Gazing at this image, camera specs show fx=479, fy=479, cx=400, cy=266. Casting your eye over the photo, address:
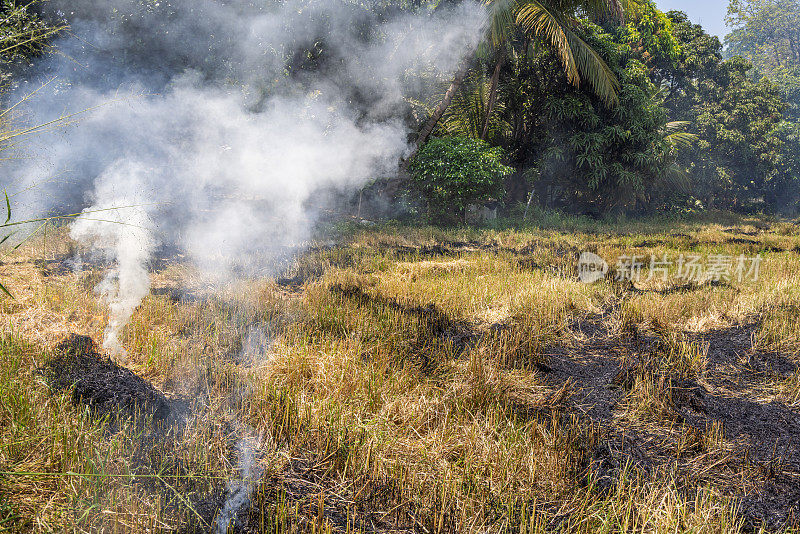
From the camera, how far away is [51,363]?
304 centimetres

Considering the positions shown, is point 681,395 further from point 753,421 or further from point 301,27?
point 301,27

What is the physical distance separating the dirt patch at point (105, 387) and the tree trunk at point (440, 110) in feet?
30.8

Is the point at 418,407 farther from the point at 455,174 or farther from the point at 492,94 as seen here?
the point at 492,94

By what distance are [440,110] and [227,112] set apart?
15.9 feet

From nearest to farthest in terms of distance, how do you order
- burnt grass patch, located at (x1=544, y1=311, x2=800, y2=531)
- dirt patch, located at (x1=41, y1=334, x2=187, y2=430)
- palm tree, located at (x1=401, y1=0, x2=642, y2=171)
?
1. burnt grass patch, located at (x1=544, y1=311, x2=800, y2=531)
2. dirt patch, located at (x1=41, y1=334, x2=187, y2=430)
3. palm tree, located at (x1=401, y1=0, x2=642, y2=171)

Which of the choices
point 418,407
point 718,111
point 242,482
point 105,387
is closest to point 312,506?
point 242,482

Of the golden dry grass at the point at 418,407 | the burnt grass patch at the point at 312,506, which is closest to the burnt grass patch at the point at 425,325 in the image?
the golden dry grass at the point at 418,407

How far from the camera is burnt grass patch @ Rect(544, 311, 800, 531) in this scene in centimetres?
237

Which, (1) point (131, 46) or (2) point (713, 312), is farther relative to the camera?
(1) point (131, 46)

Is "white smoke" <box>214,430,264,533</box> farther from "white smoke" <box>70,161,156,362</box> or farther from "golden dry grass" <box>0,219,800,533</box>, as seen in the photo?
"white smoke" <box>70,161,156,362</box>


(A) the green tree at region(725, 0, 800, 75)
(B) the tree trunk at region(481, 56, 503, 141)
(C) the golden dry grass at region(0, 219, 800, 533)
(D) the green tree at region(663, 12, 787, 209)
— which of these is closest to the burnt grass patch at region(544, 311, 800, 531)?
(C) the golden dry grass at region(0, 219, 800, 533)

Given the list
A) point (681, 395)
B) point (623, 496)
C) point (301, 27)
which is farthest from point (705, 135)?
point (623, 496)

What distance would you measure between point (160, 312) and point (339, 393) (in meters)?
2.21

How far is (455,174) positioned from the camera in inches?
413
